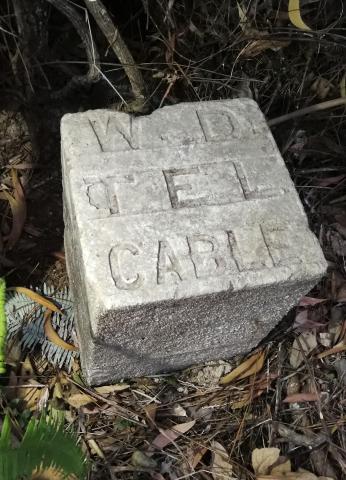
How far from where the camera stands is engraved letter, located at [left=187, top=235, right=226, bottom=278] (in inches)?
60.4

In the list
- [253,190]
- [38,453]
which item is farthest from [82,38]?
[38,453]

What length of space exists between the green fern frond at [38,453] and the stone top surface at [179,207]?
343 millimetres

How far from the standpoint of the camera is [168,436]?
2.00 meters

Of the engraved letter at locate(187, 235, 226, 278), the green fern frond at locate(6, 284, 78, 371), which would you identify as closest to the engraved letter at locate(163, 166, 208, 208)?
the engraved letter at locate(187, 235, 226, 278)

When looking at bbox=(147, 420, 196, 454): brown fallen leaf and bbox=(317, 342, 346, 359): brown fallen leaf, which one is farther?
bbox=(317, 342, 346, 359): brown fallen leaf

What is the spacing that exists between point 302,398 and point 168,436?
1.64 ft

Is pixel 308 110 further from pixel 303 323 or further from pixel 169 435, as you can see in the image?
pixel 169 435

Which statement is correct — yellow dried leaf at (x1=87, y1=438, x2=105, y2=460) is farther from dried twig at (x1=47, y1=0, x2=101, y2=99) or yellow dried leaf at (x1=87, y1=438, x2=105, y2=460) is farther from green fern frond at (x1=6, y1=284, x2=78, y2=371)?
dried twig at (x1=47, y1=0, x2=101, y2=99)

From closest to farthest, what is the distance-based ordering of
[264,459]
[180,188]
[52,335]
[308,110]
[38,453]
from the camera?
[38,453], [180,188], [264,459], [52,335], [308,110]

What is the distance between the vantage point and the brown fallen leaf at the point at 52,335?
214 centimetres

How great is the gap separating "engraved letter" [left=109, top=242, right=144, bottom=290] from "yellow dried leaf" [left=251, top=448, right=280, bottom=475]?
0.84 m

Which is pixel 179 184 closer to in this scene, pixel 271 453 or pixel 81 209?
pixel 81 209

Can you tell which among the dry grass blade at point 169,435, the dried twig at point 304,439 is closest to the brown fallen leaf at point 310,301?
the dried twig at point 304,439

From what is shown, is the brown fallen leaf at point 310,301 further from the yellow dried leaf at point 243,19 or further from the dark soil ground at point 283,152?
the yellow dried leaf at point 243,19
